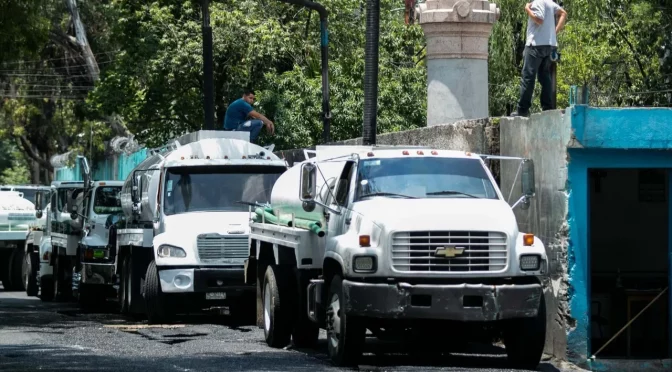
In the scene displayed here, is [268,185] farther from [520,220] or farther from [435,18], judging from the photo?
[520,220]

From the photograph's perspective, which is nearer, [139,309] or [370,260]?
[370,260]

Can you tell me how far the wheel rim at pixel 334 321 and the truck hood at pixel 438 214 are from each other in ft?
3.10

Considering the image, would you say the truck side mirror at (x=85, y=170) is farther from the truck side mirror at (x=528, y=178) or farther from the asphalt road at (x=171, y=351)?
the truck side mirror at (x=528, y=178)

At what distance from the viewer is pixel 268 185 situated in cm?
2142

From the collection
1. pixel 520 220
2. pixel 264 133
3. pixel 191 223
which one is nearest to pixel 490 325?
pixel 520 220

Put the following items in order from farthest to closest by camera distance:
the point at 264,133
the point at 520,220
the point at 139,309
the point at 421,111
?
the point at 421,111
the point at 264,133
the point at 139,309
the point at 520,220

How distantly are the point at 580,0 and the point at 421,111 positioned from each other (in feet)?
20.1

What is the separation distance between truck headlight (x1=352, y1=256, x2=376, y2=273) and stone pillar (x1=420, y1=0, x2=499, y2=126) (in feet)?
27.8

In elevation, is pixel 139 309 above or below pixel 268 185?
below

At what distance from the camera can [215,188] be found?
69.5 feet

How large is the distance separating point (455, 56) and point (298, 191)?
20.8ft

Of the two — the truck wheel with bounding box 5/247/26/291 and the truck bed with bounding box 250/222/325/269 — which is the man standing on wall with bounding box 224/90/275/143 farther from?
the truck wheel with bounding box 5/247/26/291

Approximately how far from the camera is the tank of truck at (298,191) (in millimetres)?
15875

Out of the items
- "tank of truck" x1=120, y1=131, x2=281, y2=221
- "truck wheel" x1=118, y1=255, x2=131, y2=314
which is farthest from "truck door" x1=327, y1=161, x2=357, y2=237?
"truck wheel" x1=118, y1=255, x2=131, y2=314
